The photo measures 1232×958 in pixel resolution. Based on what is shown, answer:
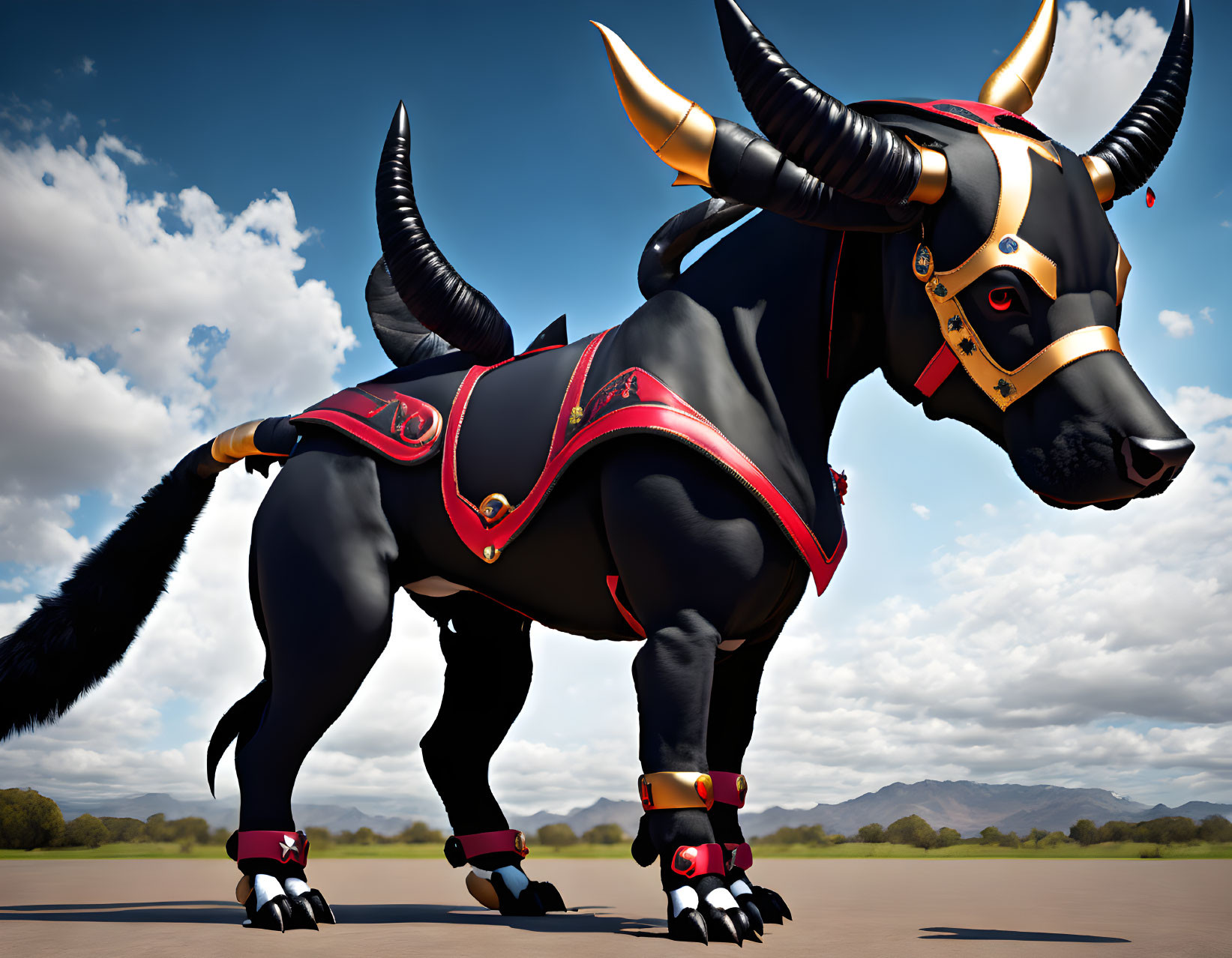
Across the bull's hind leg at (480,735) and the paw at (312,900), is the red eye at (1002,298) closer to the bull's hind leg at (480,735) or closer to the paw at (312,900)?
the bull's hind leg at (480,735)

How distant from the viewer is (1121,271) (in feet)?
11.4

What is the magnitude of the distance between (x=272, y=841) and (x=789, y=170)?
3.12 metres

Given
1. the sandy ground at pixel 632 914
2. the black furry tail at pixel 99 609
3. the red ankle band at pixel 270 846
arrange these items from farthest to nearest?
the black furry tail at pixel 99 609, the red ankle band at pixel 270 846, the sandy ground at pixel 632 914

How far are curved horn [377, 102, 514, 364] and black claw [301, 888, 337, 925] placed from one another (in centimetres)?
233

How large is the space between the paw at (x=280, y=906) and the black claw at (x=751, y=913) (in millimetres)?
1535

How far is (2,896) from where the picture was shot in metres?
4.68

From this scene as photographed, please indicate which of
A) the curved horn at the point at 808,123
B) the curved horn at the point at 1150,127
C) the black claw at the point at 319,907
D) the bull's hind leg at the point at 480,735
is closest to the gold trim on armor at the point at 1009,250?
the curved horn at the point at 808,123

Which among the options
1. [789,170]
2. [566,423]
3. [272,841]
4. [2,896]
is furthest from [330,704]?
[789,170]

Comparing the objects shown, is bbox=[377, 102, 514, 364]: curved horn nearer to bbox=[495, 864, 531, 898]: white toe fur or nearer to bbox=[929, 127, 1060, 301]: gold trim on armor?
bbox=[929, 127, 1060, 301]: gold trim on armor

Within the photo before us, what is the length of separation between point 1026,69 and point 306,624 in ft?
13.0

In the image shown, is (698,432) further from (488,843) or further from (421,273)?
(488,843)

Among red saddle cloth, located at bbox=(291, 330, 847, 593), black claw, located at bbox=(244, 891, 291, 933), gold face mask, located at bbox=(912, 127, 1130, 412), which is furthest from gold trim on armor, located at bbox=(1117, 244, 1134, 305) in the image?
black claw, located at bbox=(244, 891, 291, 933)

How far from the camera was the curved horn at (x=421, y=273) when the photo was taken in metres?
4.34

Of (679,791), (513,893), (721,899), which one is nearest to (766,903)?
(721,899)
